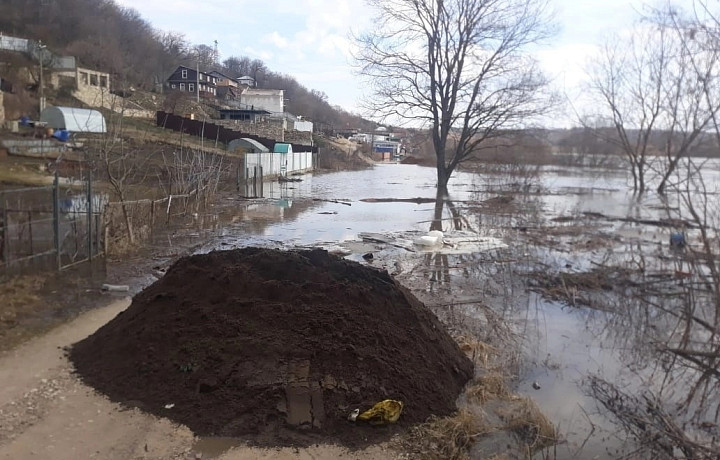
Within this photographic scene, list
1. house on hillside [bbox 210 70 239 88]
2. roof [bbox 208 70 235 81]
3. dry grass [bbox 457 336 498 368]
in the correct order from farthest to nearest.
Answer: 1. house on hillside [bbox 210 70 239 88]
2. roof [bbox 208 70 235 81]
3. dry grass [bbox 457 336 498 368]

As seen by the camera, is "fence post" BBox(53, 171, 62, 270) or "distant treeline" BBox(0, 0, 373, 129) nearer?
"fence post" BBox(53, 171, 62, 270)

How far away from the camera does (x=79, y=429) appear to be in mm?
4875

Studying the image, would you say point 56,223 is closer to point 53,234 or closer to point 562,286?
point 53,234

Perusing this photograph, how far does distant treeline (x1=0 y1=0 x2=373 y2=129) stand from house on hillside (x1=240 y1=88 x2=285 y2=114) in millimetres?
1521

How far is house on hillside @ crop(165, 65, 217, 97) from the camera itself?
186 feet

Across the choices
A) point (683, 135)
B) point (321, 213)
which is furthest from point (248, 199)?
point (683, 135)

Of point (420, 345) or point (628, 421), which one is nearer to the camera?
point (628, 421)

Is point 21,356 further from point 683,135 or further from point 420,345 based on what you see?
point 683,135

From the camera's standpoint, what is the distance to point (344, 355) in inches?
225

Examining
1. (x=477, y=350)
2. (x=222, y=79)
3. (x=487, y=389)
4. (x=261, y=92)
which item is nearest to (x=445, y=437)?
(x=487, y=389)

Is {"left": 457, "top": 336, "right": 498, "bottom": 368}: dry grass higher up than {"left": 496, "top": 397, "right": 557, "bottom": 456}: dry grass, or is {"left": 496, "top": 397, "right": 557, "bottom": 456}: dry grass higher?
{"left": 457, "top": 336, "right": 498, "bottom": 368}: dry grass

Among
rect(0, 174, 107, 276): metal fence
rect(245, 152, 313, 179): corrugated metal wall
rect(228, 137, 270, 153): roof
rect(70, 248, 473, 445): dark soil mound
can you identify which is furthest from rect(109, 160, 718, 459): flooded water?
rect(228, 137, 270, 153): roof

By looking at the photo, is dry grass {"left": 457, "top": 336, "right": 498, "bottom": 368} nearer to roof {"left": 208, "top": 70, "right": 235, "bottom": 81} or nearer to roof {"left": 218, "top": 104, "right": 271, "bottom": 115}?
roof {"left": 208, "top": 70, "right": 235, "bottom": 81}

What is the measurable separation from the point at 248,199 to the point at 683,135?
2334cm
